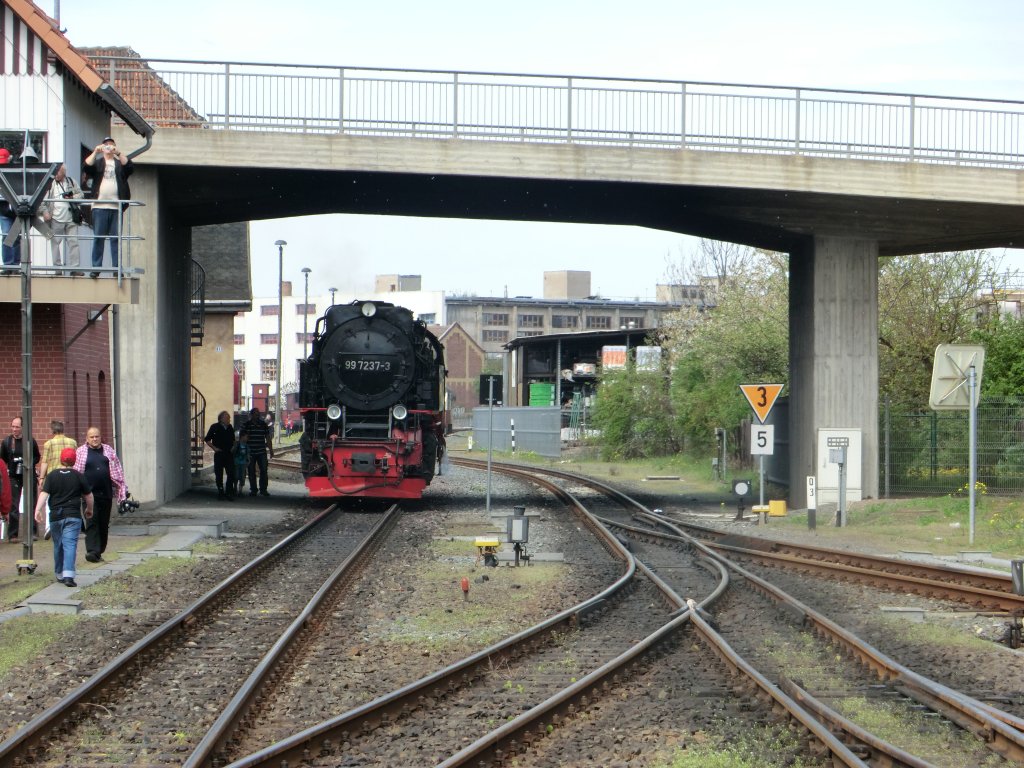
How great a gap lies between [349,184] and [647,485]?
1402cm

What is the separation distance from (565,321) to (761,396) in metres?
88.7

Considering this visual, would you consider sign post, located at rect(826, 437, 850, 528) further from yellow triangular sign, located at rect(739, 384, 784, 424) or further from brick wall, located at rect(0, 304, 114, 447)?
brick wall, located at rect(0, 304, 114, 447)

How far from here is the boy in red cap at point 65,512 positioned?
12.6 m

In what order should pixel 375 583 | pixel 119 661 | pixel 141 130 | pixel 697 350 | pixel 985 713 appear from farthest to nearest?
pixel 697 350
pixel 141 130
pixel 375 583
pixel 119 661
pixel 985 713

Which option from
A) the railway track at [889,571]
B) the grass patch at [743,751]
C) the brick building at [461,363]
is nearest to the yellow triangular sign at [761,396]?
the railway track at [889,571]

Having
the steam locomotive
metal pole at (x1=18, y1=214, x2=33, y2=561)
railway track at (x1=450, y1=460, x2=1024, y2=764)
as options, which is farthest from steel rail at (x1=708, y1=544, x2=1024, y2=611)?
metal pole at (x1=18, y1=214, x2=33, y2=561)

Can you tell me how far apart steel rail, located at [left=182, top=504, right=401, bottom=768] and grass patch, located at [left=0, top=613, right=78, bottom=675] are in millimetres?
1803

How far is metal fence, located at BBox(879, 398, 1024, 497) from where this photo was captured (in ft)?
86.6

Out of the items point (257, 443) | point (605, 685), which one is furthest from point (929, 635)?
point (257, 443)

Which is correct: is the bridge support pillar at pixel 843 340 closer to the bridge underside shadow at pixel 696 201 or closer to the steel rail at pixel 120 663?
the bridge underside shadow at pixel 696 201

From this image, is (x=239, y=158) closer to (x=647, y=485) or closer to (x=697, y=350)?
(x=647, y=485)

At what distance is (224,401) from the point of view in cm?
4353

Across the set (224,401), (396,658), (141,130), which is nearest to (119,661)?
(396,658)

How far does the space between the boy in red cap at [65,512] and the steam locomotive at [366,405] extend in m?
9.87
